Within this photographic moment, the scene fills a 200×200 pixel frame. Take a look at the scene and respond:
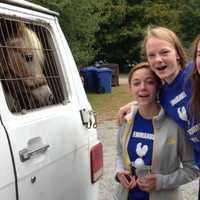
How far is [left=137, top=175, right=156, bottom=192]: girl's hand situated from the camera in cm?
322

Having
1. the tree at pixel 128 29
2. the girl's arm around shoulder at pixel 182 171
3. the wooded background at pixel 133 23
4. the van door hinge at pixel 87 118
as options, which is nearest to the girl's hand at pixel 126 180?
the girl's arm around shoulder at pixel 182 171

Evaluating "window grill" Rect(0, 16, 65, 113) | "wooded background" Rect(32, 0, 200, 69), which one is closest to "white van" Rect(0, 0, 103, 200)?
"window grill" Rect(0, 16, 65, 113)

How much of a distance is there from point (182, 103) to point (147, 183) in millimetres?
559

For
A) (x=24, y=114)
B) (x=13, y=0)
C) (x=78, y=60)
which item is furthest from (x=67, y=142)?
(x=78, y=60)

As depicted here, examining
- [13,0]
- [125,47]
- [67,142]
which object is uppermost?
[13,0]

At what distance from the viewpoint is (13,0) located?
2895mm

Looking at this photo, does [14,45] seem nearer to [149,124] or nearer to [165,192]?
[149,124]

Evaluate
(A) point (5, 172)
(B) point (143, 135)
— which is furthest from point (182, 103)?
(A) point (5, 172)

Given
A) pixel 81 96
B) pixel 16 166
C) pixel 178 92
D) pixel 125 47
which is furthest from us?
pixel 125 47

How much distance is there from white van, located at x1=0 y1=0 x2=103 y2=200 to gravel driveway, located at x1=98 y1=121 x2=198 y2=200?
3.00 m

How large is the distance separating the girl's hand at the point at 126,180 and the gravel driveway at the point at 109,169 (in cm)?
289

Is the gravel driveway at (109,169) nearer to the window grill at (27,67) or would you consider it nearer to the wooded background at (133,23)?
the window grill at (27,67)

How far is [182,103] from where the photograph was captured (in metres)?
3.18

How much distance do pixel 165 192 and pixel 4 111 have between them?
133 centimetres
